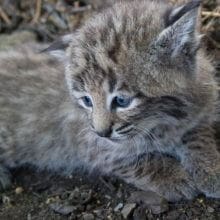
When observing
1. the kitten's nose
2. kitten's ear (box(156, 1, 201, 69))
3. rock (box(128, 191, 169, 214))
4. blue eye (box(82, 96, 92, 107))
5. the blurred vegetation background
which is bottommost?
rock (box(128, 191, 169, 214))

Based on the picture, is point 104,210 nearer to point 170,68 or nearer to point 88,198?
point 88,198

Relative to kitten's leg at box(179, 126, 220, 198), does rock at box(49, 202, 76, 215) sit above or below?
below

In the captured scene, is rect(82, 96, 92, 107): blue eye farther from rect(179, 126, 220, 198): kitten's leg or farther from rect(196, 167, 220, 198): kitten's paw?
rect(196, 167, 220, 198): kitten's paw

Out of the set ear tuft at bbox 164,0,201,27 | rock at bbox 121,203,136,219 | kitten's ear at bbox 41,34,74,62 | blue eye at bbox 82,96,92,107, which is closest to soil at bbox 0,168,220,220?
rock at bbox 121,203,136,219

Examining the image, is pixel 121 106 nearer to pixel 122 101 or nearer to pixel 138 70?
pixel 122 101

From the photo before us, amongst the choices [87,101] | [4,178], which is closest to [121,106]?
[87,101]

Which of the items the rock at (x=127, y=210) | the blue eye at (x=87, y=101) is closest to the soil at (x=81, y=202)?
the rock at (x=127, y=210)

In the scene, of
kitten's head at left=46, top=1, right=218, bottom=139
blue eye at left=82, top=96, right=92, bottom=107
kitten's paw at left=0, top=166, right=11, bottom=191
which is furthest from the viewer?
kitten's paw at left=0, top=166, right=11, bottom=191
